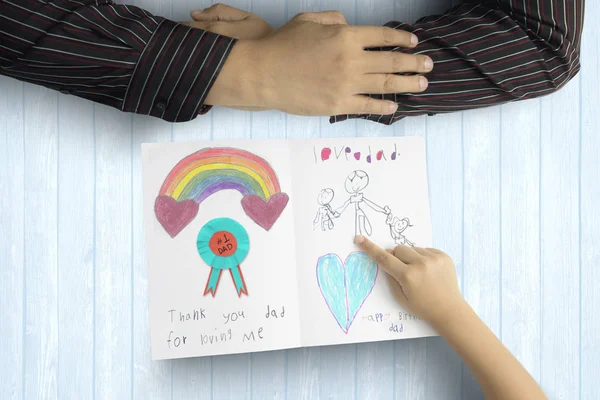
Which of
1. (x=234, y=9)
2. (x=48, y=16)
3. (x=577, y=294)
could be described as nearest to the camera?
(x=48, y=16)

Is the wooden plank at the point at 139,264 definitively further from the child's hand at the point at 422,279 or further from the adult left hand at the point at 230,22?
the child's hand at the point at 422,279

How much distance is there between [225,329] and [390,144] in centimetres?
37

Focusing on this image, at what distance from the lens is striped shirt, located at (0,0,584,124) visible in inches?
23.4

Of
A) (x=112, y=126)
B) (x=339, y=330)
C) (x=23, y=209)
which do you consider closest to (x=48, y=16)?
(x=112, y=126)

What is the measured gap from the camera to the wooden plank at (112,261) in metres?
0.74

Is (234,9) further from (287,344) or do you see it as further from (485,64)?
(287,344)

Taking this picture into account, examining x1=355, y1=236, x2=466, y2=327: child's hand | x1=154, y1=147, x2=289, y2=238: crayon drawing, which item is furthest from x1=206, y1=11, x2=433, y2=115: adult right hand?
x1=355, y1=236, x2=466, y2=327: child's hand

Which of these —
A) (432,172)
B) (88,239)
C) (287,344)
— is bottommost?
(287,344)

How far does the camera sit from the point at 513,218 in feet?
2.68

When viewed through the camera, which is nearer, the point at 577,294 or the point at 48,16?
the point at 48,16

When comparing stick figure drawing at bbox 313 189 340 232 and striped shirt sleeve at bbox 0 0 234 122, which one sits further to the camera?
stick figure drawing at bbox 313 189 340 232

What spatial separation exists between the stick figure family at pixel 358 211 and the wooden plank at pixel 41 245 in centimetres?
39

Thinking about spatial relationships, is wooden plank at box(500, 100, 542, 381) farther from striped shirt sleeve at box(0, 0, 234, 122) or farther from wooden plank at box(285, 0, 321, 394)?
striped shirt sleeve at box(0, 0, 234, 122)

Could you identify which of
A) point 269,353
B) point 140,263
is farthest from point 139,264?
point 269,353
